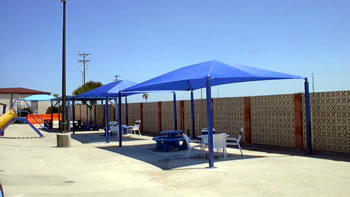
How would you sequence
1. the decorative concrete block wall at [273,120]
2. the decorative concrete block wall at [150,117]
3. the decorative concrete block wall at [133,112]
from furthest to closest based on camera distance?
1. the decorative concrete block wall at [133,112]
2. the decorative concrete block wall at [150,117]
3. the decorative concrete block wall at [273,120]

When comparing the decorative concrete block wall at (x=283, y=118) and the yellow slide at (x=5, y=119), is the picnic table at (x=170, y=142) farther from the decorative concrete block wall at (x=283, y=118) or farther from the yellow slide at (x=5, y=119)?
the yellow slide at (x=5, y=119)

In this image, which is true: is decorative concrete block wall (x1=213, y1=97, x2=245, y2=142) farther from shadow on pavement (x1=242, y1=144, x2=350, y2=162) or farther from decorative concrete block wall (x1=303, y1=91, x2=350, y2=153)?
decorative concrete block wall (x1=303, y1=91, x2=350, y2=153)

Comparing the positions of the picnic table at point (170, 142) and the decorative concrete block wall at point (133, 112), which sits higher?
the decorative concrete block wall at point (133, 112)

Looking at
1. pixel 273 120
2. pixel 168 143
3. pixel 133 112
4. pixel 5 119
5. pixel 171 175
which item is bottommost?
pixel 171 175

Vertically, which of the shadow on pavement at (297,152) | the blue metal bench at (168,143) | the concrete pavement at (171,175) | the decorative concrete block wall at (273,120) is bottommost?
the concrete pavement at (171,175)

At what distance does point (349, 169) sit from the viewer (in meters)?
7.70

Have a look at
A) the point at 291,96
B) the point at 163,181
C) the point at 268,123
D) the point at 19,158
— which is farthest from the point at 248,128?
the point at 19,158

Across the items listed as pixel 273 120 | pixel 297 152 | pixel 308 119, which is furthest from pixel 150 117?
pixel 308 119

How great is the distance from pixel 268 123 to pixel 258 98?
1013 millimetres

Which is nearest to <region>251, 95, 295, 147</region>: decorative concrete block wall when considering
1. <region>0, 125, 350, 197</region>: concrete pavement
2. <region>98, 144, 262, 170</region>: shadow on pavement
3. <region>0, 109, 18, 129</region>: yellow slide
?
<region>0, 125, 350, 197</region>: concrete pavement

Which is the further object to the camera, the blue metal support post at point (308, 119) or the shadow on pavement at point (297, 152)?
the blue metal support post at point (308, 119)

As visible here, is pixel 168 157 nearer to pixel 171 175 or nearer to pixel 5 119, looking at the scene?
pixel 171 175

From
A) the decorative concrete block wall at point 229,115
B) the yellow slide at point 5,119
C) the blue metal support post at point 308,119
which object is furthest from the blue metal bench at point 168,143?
the yellow slide at point 5,119

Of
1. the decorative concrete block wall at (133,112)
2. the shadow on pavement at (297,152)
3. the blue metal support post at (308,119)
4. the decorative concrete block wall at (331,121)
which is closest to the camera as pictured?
the shadow on pavement at (297,152)
